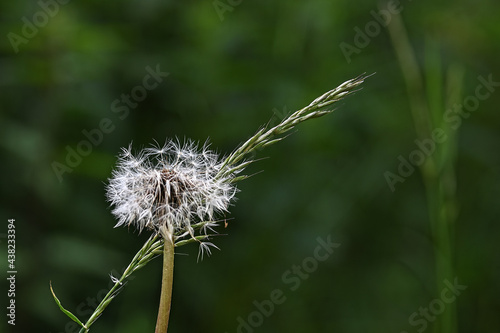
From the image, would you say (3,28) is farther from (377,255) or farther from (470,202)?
(470,202)

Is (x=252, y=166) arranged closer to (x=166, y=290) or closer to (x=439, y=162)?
(x=439, y=162)

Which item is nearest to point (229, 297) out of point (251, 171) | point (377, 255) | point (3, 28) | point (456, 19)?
point (251, 171)

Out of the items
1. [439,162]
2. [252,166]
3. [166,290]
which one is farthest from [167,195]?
[252,166]

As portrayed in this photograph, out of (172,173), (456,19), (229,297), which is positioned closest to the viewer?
(172,173)

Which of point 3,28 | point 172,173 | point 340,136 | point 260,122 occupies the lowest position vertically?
point 172,173

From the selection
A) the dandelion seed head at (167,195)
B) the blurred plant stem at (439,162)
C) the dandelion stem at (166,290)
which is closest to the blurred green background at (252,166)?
the blurred plant stem at (439,162)

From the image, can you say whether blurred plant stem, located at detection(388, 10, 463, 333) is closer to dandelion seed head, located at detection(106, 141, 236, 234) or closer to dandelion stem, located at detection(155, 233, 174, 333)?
dandelion seed head, located at detection(106, 141, 236, 234)

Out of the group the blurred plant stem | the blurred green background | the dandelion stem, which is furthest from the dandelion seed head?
the blurred green background
